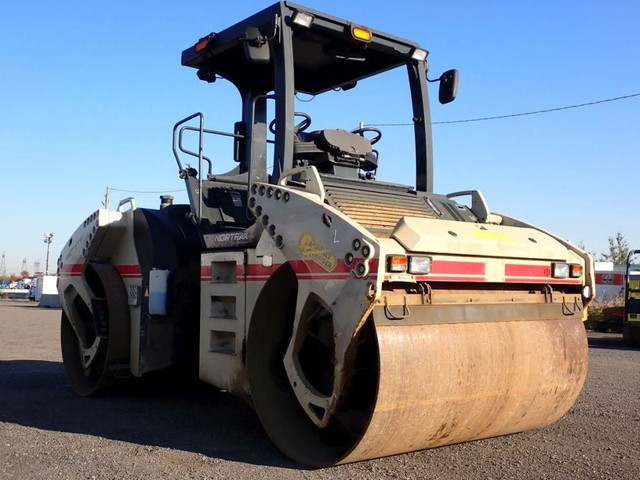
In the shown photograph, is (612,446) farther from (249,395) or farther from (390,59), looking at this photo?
(390,59)

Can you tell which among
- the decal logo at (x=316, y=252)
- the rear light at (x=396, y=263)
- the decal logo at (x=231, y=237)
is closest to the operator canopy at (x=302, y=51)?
the decal logo at (x=231, y=237)

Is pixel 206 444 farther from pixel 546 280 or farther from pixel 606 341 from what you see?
pixel 606 341

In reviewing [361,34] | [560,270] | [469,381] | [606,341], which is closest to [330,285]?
[469,381]

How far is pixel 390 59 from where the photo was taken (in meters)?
6.08

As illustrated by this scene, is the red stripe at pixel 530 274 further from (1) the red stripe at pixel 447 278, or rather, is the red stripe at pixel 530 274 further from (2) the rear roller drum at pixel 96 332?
(2) the rear roller drum at pixel 96 332

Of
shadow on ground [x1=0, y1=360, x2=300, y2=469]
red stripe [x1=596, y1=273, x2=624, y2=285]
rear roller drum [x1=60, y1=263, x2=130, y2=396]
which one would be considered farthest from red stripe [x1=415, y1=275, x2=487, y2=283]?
red stripe [x1=596, y1=273, x2=624, y2=285]

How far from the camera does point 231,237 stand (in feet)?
16.8

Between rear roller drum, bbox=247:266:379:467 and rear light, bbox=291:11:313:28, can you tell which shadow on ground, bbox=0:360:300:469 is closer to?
rear roller drum, bbox=247:266:379:467

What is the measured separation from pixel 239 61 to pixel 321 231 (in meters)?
2.67

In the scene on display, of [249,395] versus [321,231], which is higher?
[321,231]

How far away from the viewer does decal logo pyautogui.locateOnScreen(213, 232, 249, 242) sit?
4945mm

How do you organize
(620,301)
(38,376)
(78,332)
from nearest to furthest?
(78,332) < (38,376) < (620,301)

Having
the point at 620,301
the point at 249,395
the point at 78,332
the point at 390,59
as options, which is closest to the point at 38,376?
the point at 78,332

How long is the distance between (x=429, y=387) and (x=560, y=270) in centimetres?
141
